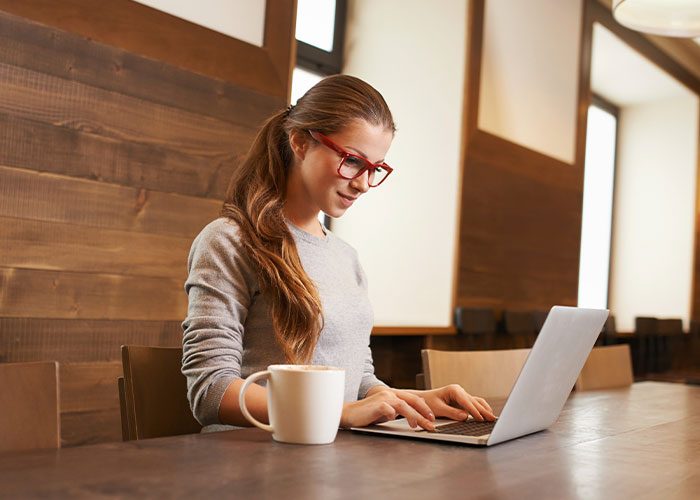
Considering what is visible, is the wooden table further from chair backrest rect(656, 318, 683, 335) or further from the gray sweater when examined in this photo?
chair backrest rect(656, 318, 683, 335)

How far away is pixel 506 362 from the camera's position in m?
1.83

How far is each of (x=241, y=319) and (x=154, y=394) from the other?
0.19 meters

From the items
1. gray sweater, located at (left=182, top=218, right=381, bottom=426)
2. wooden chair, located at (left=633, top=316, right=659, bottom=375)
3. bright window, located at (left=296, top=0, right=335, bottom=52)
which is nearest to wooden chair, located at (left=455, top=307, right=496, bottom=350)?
bright window, located at (left=296, top=0, right=335, bottom=52)

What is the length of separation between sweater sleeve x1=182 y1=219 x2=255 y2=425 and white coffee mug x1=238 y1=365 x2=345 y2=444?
22 centimetres

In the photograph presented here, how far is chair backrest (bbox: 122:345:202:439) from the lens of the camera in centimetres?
120

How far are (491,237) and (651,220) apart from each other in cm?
296

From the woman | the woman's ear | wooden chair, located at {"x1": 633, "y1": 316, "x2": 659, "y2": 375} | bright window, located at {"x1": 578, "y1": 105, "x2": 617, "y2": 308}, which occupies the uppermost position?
bright window, located at {"x1": 578, "y1": 105, "x2": 617, "y2": 308}

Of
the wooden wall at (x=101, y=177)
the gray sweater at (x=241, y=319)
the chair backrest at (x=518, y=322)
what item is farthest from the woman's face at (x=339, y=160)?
the chair backrest at (x=518, y=322)

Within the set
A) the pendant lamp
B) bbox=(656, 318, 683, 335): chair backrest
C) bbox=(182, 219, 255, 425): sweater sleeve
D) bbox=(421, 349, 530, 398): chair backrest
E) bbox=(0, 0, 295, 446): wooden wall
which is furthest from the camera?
bbox=(656, 318, 683, 335): chair backrest

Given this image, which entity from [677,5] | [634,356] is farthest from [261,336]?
[634,356]

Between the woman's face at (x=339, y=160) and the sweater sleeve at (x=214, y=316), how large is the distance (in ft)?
0.55

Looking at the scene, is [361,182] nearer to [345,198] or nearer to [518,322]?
[345,198]

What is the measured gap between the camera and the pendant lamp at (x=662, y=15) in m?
2.37

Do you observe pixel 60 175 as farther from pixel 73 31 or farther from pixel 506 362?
pixel 506 362
